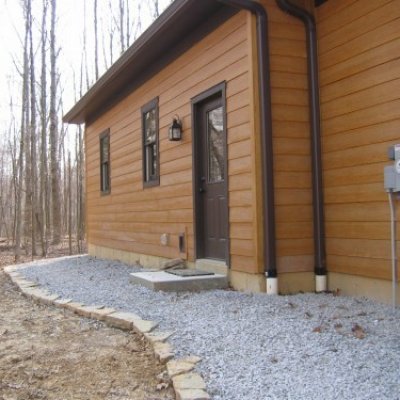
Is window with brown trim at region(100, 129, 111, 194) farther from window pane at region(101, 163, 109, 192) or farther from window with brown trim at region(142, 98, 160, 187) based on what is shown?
window with brown trim at region(142, 98, 160, 187)

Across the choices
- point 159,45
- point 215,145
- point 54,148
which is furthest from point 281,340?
point 54,148

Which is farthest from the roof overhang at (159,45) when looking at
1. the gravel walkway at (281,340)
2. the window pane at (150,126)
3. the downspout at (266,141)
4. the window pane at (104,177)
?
the gravel walkway at (281,340)

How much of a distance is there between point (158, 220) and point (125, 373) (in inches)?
183

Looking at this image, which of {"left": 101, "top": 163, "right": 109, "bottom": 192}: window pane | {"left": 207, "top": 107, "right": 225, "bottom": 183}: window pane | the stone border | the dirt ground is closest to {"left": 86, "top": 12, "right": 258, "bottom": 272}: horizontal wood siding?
{"left": 101, "top": 163, "right": 109, "bottom": 192}: window pane

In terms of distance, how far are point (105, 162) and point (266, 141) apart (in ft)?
21.3

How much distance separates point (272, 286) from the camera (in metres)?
5.14

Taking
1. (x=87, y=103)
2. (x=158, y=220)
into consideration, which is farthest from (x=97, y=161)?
(x=158, y=220)

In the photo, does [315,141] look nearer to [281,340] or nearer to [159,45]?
[281,340]

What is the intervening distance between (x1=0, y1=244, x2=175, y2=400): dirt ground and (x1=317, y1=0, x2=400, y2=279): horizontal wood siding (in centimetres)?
227

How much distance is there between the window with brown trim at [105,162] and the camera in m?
10.8

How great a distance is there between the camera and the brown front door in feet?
20.2

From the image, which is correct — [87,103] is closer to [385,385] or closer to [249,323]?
[249,323]

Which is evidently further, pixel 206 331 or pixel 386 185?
pixel 386 185

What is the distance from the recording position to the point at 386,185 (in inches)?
170
